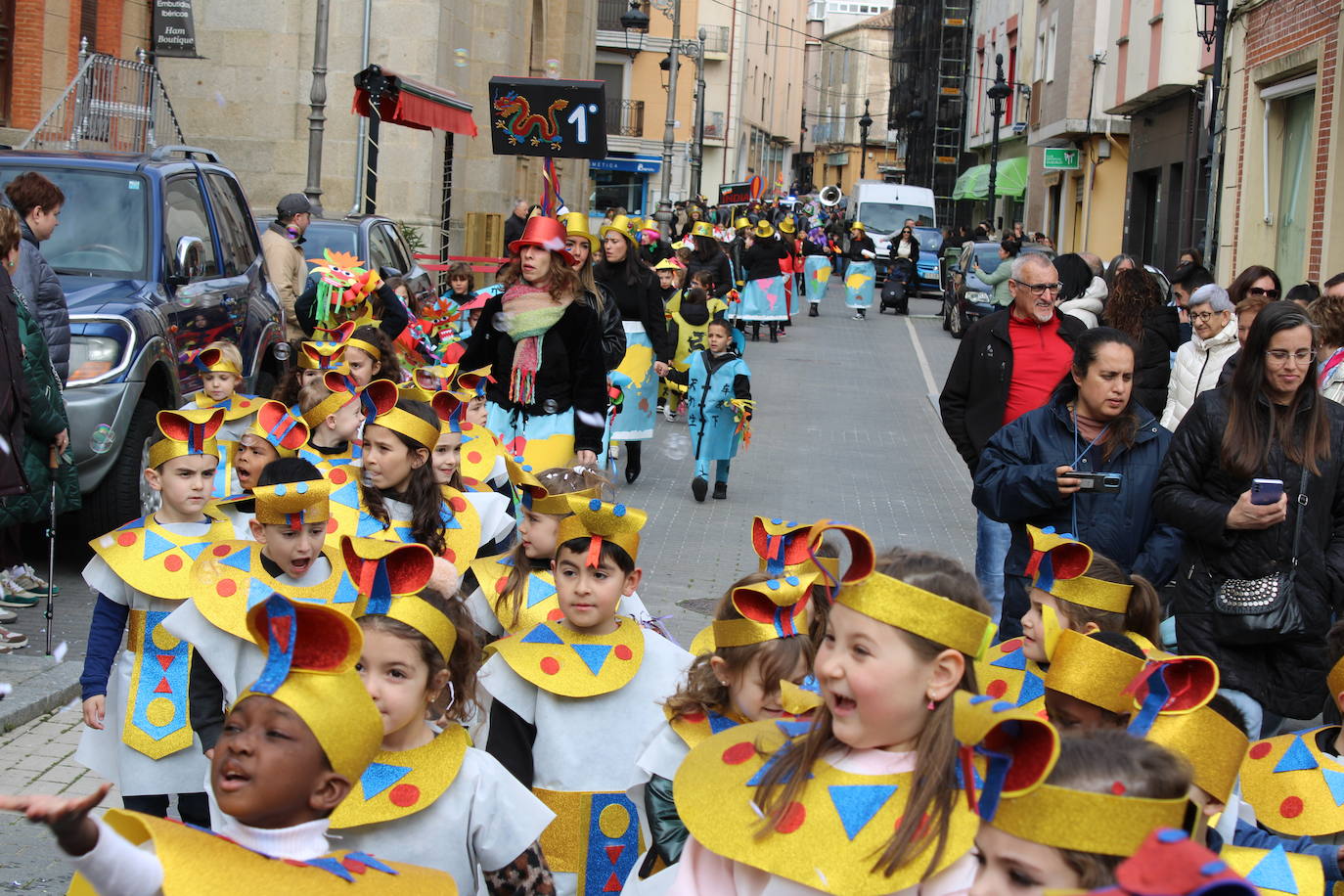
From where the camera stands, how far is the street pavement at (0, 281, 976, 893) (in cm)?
616

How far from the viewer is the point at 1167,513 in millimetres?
5469

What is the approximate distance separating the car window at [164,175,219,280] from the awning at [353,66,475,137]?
8926mm

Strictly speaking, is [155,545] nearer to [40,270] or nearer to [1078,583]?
[1078,583]

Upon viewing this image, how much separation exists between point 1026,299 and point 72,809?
6165 millimetres

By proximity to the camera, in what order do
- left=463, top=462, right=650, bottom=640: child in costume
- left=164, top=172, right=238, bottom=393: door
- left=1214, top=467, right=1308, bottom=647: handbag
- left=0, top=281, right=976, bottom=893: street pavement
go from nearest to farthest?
left=463, top=462, right=650, bottom=640: child in costume < left=1214, top=467, right=1308, bottom=647: handbag < left=0, top=281, right=976, bottom=893: street pavement < left=164, top=172, right=238, bottom=393: door

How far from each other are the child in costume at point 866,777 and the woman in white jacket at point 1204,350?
5711 millimetres

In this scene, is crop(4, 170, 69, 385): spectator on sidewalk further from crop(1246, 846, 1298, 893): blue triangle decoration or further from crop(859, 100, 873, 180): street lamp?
crop(859, 100, 873, 180): street lamp

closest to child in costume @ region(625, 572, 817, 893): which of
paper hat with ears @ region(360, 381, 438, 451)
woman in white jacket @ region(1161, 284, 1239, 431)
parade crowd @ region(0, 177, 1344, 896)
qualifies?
parade crowd @ region(0, 177, 1344, 896)

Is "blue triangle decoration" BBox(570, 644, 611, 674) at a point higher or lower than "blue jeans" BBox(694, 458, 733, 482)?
higher

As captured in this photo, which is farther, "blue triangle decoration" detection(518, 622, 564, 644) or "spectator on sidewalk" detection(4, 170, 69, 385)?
"spectator on sidewalk" detection(4, 170, 69, 385)

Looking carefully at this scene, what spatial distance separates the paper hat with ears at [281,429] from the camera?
6391 millimetres

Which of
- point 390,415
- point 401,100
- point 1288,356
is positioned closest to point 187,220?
point 390,415

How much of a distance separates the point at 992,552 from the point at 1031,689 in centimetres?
353

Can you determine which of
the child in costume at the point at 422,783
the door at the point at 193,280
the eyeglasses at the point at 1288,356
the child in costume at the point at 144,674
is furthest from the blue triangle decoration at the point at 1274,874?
the door at the point at 193,280
